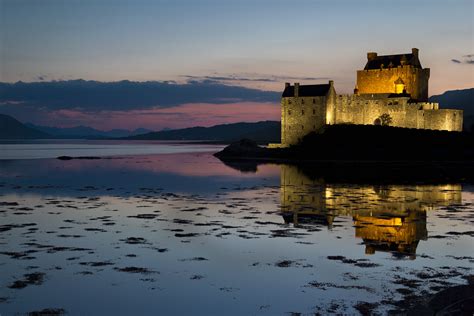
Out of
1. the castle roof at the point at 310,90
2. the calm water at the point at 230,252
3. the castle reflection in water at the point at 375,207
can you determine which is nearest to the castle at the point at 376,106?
the castle roof at the point at 310,90

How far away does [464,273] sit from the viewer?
33.9ft

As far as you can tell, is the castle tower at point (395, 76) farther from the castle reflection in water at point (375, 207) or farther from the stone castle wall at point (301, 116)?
the castle reflection in water at point (375, 207)

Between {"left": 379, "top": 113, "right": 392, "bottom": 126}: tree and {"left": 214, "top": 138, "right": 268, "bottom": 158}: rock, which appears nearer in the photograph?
{"left": 379, "top": 113, "right": 392, "bottom": 126}: tree

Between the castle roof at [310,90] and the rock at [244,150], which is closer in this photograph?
the castle roof at [310,90]

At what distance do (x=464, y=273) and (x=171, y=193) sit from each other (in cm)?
1702

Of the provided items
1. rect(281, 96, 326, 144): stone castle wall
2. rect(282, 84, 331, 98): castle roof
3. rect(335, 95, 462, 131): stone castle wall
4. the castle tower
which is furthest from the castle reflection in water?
the castle tower

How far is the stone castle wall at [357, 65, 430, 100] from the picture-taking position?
57.4 meters

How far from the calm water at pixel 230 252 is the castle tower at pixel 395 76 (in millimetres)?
37407

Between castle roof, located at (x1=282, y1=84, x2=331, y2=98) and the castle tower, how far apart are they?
858 cm

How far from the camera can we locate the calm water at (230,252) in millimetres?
8906

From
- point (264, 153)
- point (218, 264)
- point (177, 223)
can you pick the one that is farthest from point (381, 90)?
point (218, 264)

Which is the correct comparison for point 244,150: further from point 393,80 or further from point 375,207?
point 375,207

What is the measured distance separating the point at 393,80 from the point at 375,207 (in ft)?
138

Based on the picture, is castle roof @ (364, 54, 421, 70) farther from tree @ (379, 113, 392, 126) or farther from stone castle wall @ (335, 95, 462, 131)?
tree @ (379, 113, 392, 126)
